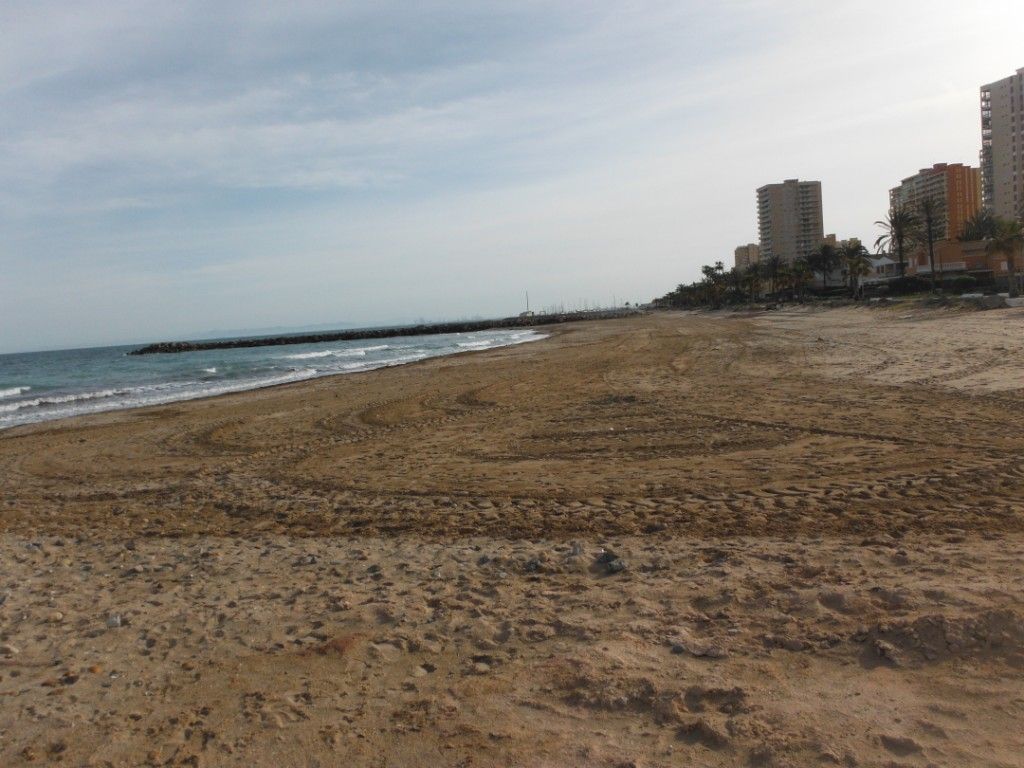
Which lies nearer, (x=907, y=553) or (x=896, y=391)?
(x=907, y=553)

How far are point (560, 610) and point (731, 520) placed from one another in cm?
224

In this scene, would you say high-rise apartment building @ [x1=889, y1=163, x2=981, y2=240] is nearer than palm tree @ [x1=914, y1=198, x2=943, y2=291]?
No

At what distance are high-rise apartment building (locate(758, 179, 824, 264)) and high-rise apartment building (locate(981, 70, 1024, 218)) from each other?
176 ft

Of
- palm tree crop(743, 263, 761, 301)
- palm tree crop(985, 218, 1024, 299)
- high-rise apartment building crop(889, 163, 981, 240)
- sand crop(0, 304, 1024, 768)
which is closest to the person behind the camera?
sand crop(0, 304, 1024, 768)

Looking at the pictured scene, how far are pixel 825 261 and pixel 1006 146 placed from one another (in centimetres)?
4827

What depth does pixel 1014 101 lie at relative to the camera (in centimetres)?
10694

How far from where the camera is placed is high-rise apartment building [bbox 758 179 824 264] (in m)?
166

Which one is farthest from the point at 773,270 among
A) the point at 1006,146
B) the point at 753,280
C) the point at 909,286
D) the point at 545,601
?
the point at 545,601

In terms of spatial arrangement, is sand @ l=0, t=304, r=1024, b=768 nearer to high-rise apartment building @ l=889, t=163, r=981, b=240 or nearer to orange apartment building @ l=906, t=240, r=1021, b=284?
orange apartment building @ l=906, t=240, r=1021, b=284

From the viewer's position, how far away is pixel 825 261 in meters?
86.1

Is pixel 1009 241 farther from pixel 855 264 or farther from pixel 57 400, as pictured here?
pixel 57 400

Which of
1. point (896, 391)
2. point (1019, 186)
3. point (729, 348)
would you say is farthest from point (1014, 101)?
point (896, 391)

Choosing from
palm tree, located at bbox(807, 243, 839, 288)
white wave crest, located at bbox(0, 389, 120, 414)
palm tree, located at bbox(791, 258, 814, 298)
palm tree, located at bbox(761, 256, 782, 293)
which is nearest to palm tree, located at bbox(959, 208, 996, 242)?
palm tree, located at bbox(807, 243, 839, 288)

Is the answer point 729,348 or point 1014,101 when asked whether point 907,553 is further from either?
point 1014,101
